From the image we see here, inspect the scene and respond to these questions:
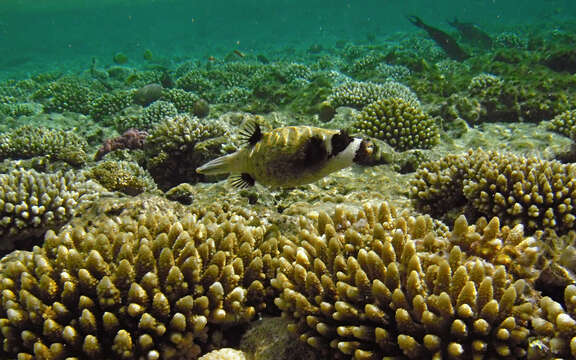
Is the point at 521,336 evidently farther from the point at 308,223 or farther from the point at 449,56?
the point at 449,56

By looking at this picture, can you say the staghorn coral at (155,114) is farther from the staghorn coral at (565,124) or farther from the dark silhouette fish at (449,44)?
the dark silhouette fish at (449,44)

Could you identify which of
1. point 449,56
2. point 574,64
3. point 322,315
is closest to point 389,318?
point 322,315

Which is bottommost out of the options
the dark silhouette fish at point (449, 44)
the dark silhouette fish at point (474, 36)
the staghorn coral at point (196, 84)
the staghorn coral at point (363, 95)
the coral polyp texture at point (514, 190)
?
the coral polyp texture at point (514, 190)

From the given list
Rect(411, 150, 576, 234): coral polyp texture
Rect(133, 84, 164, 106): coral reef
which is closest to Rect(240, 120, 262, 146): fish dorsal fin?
Rect(411, 150, 576, 234): coral polyp texture

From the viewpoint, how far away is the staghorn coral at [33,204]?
5348 mm

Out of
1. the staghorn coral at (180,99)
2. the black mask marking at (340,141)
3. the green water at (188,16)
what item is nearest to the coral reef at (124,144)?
the staghorn coral at (180,99)

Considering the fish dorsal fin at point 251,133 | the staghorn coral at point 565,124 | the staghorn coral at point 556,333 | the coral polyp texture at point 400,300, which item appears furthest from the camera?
the staghorn coral at point 565,124

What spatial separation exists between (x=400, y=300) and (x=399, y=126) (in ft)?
22.1

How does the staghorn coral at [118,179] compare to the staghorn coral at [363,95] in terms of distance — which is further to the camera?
the staghorn coral at [363,95]

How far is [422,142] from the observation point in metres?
8.35

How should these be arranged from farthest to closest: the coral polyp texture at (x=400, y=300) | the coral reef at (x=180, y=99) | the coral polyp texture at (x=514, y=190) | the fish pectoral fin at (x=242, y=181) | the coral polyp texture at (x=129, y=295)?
the coral reef at (x=180, y=99), the coral polyp texture at (x=514, y=190), the fish pectoral fin at (x=242, y=181), the coral polyp texture at (x=129, y=295), the coral polyp texture at (x=400, y=300)

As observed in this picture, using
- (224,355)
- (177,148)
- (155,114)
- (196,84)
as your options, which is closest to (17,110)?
(155,114)

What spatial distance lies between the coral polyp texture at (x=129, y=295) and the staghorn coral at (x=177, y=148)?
4.67 meters

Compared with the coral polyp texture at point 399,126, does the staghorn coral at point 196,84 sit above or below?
above
